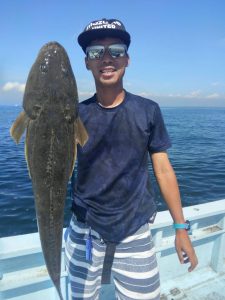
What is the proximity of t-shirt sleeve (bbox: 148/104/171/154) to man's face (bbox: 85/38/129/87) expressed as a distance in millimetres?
566

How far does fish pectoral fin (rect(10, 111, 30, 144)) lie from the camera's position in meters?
2.91

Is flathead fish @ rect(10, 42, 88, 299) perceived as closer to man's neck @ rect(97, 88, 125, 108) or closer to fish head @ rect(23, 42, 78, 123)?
fish head @ rect(23, 42, 78, 123)

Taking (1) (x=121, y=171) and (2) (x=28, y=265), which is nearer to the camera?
(1) (x=121, y=171)

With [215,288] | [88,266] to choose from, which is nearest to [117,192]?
[88,266]

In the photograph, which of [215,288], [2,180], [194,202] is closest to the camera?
[215,288]

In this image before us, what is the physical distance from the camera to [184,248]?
3631 mm

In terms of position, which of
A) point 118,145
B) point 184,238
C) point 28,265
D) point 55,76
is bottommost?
point 28,265

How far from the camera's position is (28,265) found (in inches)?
179

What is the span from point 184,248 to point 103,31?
2.50 metres

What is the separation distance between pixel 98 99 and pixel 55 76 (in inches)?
28.1

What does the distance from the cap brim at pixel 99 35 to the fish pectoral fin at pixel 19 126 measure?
1095 mm

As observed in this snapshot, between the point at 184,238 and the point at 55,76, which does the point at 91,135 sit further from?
the point at 184,238

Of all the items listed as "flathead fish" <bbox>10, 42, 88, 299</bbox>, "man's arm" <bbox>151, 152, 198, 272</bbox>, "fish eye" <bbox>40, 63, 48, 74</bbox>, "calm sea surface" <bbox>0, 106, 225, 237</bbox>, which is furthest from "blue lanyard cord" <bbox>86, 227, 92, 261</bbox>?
"calm sea surface" <bbox>0, 106, 225, 237</bbox>

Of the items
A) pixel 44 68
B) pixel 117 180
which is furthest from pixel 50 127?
Result: pixel 117 180
